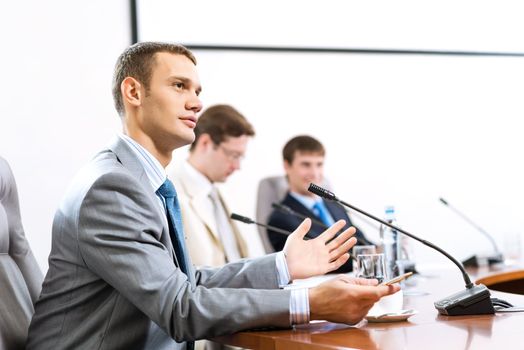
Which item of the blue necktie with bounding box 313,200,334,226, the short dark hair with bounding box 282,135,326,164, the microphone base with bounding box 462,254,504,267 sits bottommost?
the microphone base with bounding box 462,254,504,267

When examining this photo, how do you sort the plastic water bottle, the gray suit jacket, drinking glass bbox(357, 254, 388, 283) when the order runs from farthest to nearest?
the plastic water bottle, drinking glass bbox(357, 254, 388, 283), the gray suit jacket

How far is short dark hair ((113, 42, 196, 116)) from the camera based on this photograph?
7.04 feet

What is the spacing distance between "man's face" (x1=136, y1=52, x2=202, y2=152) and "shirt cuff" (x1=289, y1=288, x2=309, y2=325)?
60 cm

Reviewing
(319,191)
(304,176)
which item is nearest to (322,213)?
(304,176)

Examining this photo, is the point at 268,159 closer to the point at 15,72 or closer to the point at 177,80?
the point at 15,72

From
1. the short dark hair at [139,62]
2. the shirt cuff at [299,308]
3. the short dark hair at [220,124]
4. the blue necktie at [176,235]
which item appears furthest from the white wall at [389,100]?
the shirt cuff at [299,308]

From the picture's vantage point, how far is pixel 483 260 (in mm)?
3826

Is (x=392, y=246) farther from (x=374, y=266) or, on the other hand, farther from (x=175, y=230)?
(x=175, y=230)

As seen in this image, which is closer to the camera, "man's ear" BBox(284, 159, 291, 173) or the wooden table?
the wooden table

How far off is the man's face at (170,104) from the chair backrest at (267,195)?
1909 mm

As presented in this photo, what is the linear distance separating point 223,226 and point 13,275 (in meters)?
1.74

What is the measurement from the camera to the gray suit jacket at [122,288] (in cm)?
171

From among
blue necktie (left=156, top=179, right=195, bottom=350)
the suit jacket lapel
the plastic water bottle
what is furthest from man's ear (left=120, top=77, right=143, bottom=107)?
the plastic water bottle

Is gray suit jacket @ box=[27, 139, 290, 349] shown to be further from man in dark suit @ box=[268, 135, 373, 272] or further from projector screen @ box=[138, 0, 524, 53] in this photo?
projector screen @ box=[138, 0, 524, 53]
